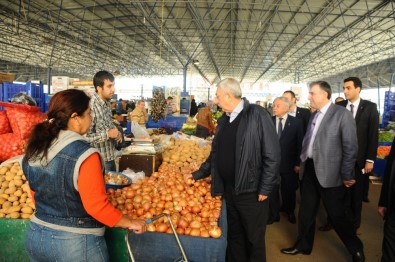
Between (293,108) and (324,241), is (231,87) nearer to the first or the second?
(293,108)

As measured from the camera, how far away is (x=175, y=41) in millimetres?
20109

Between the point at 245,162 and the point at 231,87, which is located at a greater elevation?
the point at 231,87

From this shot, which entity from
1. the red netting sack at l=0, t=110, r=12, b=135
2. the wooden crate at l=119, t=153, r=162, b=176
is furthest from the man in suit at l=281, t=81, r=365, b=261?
the red netting sack at l=0, t=110, r=12, b=135

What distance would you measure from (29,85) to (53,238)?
219 inches

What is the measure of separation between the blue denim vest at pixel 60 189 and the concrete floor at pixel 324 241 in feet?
8.44

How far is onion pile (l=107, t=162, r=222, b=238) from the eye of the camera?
237cm

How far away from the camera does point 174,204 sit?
2.80 m

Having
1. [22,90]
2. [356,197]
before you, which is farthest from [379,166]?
[22,90]

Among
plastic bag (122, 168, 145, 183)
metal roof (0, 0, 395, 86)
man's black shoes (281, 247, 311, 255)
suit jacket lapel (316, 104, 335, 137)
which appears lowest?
man's black shoes (281, 247, 311, 255)

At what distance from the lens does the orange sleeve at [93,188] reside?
1.49 meters

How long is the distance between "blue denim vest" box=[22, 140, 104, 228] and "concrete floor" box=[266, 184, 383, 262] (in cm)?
257

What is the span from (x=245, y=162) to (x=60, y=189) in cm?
143

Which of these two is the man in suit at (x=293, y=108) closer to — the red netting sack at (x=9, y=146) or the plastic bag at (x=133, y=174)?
the plastic bag at (x=133, y=174)

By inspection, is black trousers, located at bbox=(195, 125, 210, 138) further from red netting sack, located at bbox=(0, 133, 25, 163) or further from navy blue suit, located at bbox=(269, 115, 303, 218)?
red netting sack, located at bbox=(0, 133, 25, 163)
